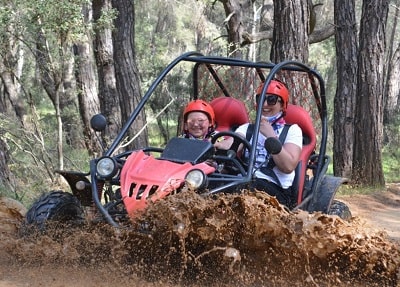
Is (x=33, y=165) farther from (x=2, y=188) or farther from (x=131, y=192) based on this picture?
(x=131, y=192)

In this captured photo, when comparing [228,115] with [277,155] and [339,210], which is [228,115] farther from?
[339,210]

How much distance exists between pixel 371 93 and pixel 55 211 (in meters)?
8.57

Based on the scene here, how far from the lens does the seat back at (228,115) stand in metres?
6.82

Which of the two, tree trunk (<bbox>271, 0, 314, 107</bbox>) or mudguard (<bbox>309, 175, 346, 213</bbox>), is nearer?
mudguard (<bbox>309, 175, 346, 213</bbox>)

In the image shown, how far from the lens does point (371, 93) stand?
12.7m

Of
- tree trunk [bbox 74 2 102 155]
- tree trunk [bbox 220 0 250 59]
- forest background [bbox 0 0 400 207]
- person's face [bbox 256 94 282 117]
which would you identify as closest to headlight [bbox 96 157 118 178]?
person's face [bbox 256 94 282 117]

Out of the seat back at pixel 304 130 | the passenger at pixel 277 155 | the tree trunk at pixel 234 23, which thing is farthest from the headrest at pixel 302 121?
the tree trunk at pixel 234 23

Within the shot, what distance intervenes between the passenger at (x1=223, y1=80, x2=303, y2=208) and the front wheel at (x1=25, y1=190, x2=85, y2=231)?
1458mm

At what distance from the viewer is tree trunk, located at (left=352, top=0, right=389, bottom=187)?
12.7 m

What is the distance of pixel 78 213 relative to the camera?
5.77 metres

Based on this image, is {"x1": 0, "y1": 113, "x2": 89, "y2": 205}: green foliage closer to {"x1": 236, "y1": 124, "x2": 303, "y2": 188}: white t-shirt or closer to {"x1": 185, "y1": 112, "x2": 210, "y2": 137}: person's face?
{"x1": 185, "y1": 112, "x2": 210, "y2": 137}: person's face

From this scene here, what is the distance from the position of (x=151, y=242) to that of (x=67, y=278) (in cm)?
63

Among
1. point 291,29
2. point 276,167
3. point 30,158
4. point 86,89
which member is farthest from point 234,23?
point 276,167

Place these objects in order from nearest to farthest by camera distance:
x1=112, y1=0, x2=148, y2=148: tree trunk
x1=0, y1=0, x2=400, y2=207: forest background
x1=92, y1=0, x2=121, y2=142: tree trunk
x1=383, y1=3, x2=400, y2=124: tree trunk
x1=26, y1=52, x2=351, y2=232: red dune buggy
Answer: x1=26, y1=52, x2=351, y2=232: red dune buggy
x1=0, y1=0, x2=400, y2=207: forest background
x1=112, y1=0, x2=148, y2=148: tree trunk
x1=92, y1=0, x2=121, y2=142: tree trunk
x1=383, y1=3, x2=400, y2=124: tree trunk
